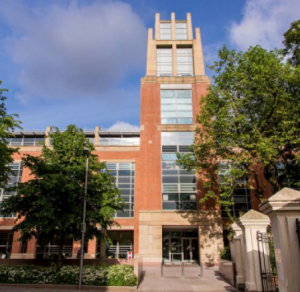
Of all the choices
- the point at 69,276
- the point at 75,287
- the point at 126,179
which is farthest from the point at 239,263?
the point at 126,179

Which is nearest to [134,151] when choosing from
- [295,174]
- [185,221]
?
[185,221]

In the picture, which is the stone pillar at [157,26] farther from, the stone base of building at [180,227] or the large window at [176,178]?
the stone base of building at [180,227]

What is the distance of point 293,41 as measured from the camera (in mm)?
20016

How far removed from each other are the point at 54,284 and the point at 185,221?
1495cm

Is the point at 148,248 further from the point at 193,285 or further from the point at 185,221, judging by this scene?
the point at 193,285

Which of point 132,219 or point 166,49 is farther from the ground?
point 166,49

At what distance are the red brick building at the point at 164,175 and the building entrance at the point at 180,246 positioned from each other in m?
0.09

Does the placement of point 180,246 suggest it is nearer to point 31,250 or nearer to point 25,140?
point 31,250

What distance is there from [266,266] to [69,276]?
9.96 m

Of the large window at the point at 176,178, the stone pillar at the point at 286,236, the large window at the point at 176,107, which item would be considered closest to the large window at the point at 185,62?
the large window at the point at 176,107

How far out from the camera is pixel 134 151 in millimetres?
35594

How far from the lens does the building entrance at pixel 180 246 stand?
28844mm

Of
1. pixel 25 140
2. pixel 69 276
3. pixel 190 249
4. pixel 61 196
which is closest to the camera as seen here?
pixel 69 276

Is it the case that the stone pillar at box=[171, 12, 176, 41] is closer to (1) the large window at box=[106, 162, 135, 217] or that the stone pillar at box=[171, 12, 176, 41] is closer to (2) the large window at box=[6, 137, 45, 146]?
(1) the large window at box=[106, 162, 135, 217]
